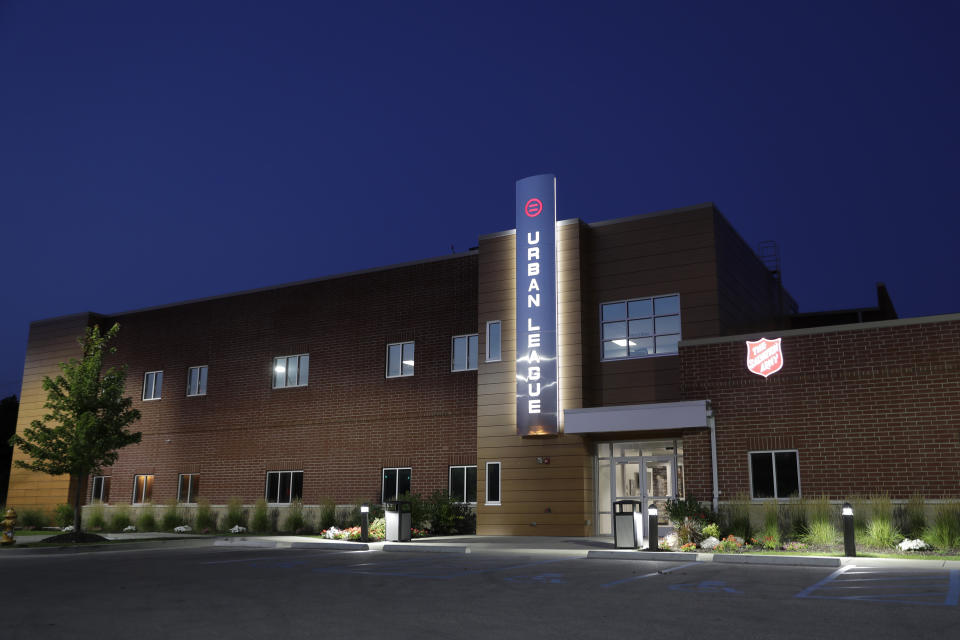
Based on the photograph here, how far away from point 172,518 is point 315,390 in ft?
23.6

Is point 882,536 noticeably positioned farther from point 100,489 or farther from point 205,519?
point 100,489

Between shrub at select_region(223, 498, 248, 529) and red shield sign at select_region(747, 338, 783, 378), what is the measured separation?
19012 millimetres

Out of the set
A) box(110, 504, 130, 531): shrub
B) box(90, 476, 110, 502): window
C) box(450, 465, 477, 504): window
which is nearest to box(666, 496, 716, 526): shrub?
box(450, 465, 477, 504): window

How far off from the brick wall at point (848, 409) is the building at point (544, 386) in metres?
0.05

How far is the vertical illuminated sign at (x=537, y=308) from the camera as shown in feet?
81.8

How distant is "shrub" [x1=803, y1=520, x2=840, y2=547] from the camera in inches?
664

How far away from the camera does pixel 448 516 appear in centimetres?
2566

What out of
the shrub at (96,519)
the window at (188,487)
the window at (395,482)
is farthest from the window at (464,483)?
the shrub at (96,519)

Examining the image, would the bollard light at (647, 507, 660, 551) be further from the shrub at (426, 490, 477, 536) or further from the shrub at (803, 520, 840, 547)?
the shrub at (426, 490, 477, 536)

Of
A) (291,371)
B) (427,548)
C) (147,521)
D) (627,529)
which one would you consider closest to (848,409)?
(627,529)

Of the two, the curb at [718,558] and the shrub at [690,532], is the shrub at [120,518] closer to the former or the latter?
the curb at [718,558]

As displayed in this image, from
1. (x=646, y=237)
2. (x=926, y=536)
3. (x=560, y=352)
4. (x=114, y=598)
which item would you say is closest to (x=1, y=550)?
(x=114, y=598)

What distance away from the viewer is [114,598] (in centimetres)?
1114

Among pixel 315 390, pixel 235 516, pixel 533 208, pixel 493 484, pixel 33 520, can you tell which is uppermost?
pixel 533 208
